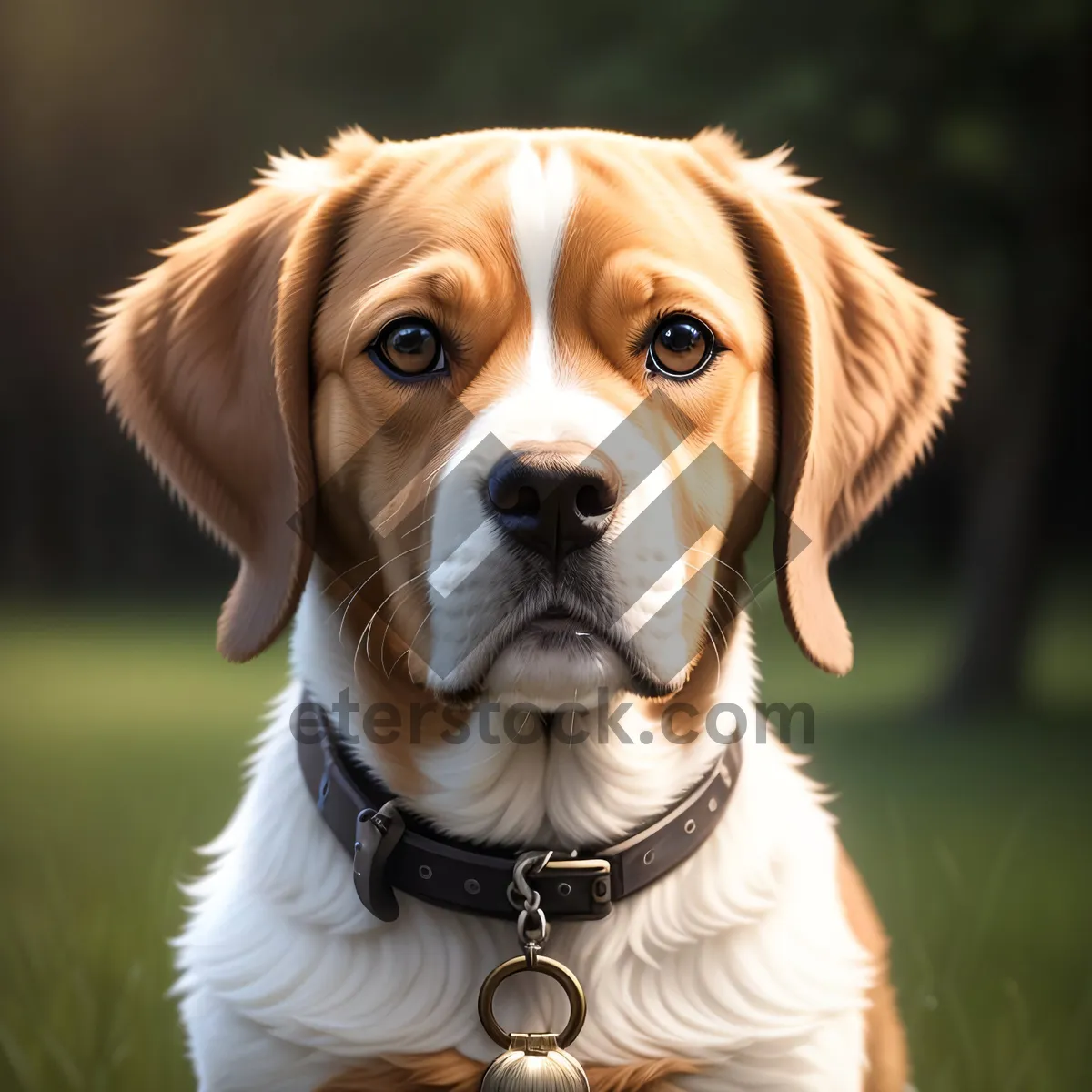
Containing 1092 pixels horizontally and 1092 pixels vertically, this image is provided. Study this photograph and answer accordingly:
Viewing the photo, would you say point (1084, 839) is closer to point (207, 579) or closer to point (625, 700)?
point (625, 700)

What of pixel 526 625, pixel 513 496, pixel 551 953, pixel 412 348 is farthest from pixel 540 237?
pixel 551 953

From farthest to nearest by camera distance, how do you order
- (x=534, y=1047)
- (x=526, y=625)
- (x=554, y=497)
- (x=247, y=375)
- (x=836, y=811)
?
(x=836, y=811), (x=247, y=375), (x=534, y=1047), (x=526, y=625), (x=554, y=497)

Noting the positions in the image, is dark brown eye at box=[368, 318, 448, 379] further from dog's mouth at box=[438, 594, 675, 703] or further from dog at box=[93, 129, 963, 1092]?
dog's mouth at box=[438, 594, 675, 703]

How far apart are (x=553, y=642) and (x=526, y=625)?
0.05 m

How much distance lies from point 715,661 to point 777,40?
1.34m

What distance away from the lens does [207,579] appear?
2.43 metres

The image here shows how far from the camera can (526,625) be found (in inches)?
69.6

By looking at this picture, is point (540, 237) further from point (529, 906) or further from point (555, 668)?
point (529, 906)

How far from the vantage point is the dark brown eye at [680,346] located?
1929 millimetres

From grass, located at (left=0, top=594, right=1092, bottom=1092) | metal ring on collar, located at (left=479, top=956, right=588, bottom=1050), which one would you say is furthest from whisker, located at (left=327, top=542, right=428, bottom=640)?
metal ring on collar, located at (left=479, top=956, right=588, bottom=1050)

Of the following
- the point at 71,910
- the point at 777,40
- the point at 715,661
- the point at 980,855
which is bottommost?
the point at 71,910

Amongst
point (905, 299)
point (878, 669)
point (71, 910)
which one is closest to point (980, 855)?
point (878, 669)

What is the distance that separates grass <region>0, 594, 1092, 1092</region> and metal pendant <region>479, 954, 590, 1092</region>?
29.9 inches

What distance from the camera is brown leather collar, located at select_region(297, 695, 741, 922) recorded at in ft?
6.37
